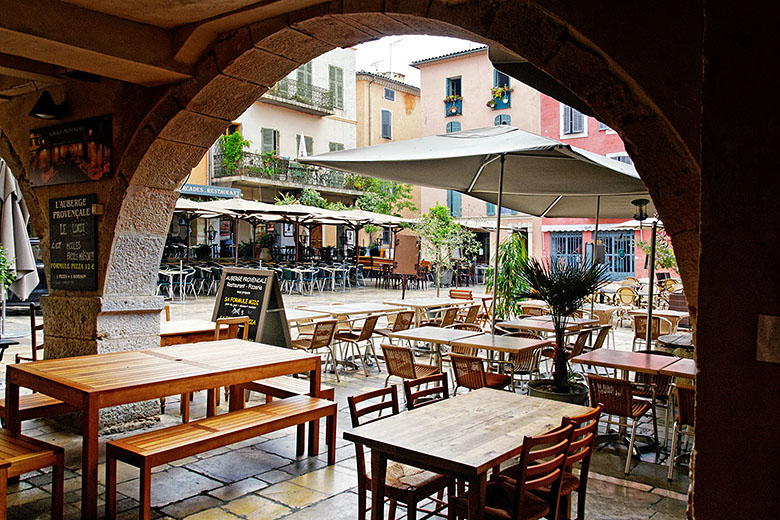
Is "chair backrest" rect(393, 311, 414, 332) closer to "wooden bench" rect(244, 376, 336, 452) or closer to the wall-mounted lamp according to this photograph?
"wooden bench" rect(244, 376, 336, 452)

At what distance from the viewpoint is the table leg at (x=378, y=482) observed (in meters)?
2.64

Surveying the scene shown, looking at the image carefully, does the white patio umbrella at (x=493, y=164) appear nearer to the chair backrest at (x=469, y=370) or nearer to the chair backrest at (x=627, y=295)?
the chair backrest at (x=469, y=370)

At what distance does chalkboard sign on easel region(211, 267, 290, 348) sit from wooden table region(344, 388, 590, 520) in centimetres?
308

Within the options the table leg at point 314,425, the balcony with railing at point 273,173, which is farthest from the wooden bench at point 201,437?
the balcony with railing at point 273,173

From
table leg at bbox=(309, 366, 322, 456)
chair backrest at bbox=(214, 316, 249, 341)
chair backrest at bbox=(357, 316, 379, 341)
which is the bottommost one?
table leg at bbox=(309, 366, 322, 456)

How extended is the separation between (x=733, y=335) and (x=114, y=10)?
3.79 m

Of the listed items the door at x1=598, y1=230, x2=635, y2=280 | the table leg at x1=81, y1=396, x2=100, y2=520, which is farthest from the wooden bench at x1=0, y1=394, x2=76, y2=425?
the door at x1=598, y1=230, x2=635, y2=280

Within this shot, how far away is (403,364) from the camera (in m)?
5.08

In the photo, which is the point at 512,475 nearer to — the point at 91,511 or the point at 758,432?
the point at 758,432

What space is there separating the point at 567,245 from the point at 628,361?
18323 millimetres

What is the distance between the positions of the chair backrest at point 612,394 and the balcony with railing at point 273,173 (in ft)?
54.4

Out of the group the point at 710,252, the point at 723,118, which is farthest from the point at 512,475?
the point at 723,118

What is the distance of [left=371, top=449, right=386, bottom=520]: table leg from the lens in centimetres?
264

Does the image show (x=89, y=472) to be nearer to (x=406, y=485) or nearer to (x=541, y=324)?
(x=406, y=485)
